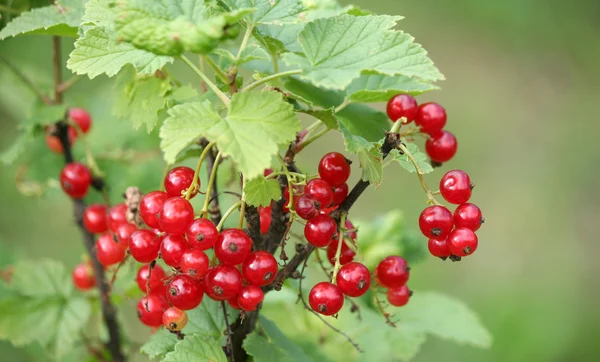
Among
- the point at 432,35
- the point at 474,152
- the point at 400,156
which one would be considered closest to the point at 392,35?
the point at 400,156

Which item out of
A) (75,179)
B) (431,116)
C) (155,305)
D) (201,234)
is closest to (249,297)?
(201,234)

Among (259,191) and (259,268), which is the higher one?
(259,191)

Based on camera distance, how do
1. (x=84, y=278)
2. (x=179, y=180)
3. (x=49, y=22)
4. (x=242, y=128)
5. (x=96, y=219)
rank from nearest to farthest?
(x=242, y=128) < (x=179, y=180) < (x=49, y=22) < (x=96, y=219) < (x=84, y=278)

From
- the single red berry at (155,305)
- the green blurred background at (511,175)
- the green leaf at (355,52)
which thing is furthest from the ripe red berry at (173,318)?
the green blurred background at (511,175)

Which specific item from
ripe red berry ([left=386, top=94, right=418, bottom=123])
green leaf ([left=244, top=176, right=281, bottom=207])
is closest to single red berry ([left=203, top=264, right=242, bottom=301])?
green leaf ([left=244, top=176, right=281, bottom=207])

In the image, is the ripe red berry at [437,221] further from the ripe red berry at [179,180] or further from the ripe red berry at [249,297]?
the ripe red berry at [179,180]

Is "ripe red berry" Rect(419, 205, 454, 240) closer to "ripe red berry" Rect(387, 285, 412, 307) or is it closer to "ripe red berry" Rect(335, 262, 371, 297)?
"ripe red berry" Rect(335, 262, 371, 297)

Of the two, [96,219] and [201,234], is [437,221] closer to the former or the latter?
[201,234]
